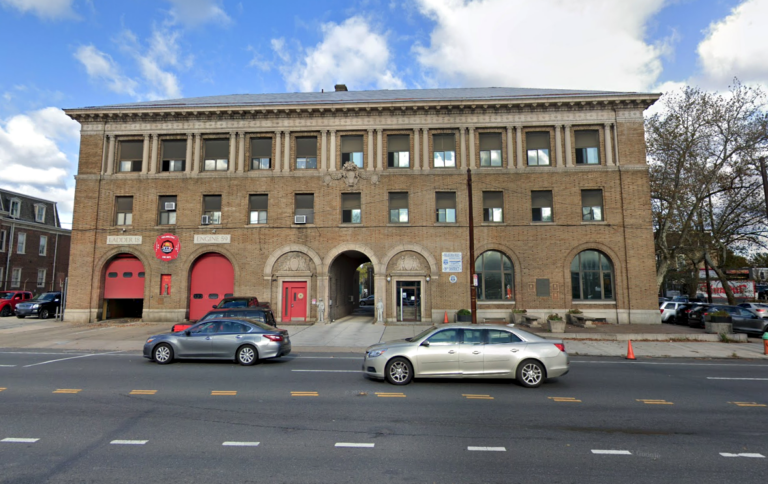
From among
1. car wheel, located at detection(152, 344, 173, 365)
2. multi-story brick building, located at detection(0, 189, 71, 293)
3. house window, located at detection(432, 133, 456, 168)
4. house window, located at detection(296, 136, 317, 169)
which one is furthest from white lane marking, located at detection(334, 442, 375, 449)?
multi-story brick building, located at detection(0, 189, 71, 293)

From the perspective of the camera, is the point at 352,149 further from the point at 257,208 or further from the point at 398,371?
the point at 398,371

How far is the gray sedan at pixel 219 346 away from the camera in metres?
12.7

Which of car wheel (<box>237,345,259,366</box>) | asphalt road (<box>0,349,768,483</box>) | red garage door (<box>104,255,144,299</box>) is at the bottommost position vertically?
asphalt road (<box>0,349,768,483</box>)

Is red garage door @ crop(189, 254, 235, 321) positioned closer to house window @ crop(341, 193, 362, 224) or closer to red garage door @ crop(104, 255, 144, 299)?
red garage door @ crop(104, 255, 144, 299)

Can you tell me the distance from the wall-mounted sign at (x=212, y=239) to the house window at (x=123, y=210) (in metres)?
4.62

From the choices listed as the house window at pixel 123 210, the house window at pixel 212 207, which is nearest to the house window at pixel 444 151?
the house window at pixel 212 207

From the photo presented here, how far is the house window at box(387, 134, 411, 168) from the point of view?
2636 centimetres

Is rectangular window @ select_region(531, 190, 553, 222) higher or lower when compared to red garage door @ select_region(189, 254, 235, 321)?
higher

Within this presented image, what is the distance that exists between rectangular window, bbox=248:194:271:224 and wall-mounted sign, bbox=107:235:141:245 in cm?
680

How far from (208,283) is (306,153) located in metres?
9.66

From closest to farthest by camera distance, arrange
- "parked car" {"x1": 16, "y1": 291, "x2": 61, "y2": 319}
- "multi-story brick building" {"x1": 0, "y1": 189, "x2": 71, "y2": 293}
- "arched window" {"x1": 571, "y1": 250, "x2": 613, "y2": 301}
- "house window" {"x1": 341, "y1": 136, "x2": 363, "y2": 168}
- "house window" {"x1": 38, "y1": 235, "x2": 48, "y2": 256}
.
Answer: "arched window" {"x1": 571, "y1": 250, "x2": 613, "y2": 301} < "house window" {"x1": 341, "y1": 136, "x2": 363, "y2": 168} < "parked car" {"x1": 16, "y1": 291, "x2": 61, "y2": 319} < "multi-story brick building" {"x1": 0, "y1": 189, "x2": 71, "y2": 293} < "house window" {"x1": 38, "y1": 235, "x2": 48, "y2": 256}

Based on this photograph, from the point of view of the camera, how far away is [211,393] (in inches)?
358

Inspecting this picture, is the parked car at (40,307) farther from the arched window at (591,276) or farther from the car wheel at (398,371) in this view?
the arched window at (591,276)

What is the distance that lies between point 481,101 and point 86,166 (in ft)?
79.0
